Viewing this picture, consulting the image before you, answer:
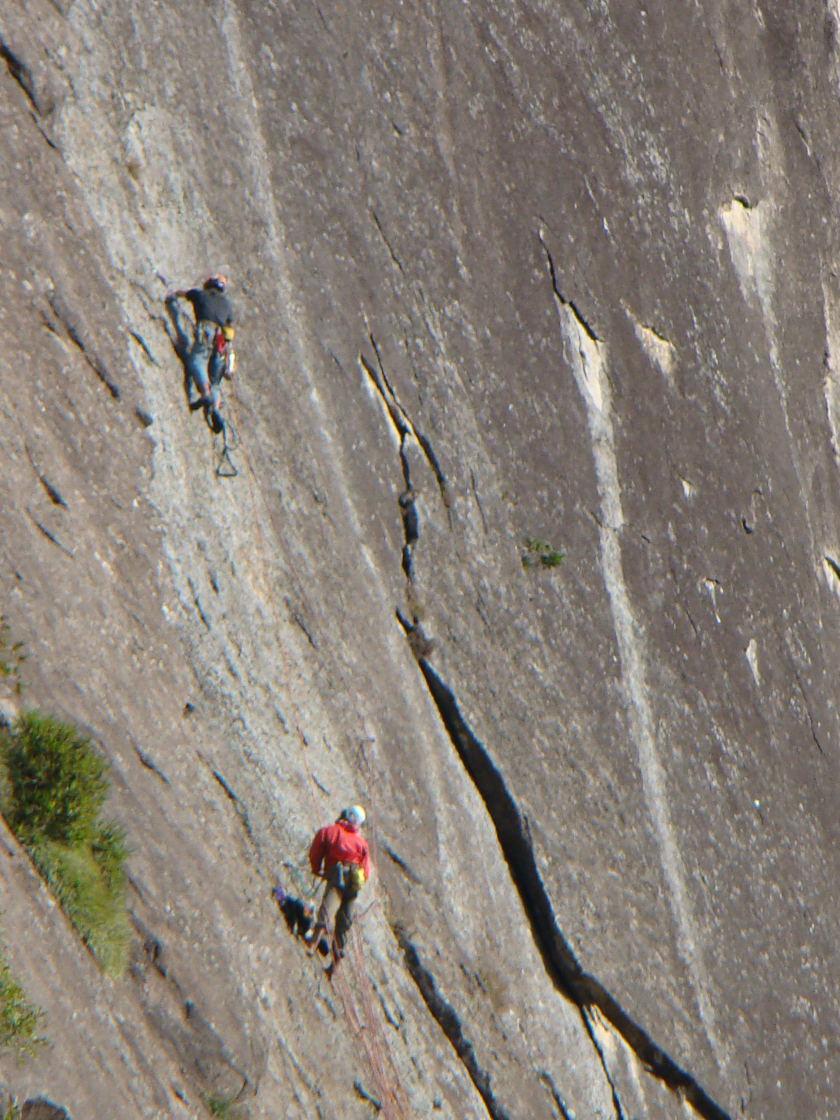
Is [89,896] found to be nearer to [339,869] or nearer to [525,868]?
[339,869]

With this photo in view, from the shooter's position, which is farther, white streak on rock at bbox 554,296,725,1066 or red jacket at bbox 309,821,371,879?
white streak on rock at bbox 554,296,725,1066

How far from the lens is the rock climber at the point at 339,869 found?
32.4ft

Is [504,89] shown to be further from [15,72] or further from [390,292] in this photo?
[15,72]

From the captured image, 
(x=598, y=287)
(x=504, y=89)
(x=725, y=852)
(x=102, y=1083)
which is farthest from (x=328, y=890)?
(x=504, y=89)

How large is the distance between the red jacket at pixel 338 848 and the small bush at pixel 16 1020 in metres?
3.23

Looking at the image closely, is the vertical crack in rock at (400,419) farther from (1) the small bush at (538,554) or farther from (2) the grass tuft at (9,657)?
(2) the grass tuft at (9,657)

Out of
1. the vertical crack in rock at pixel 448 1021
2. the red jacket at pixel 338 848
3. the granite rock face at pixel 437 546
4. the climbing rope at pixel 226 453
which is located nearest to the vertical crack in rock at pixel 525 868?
the granite rock face at pixel 437 546

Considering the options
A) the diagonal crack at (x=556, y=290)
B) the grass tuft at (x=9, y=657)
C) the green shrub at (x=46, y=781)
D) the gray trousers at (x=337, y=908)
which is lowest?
the gray trousers at (x=337, y=908)

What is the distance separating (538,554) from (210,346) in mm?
4428

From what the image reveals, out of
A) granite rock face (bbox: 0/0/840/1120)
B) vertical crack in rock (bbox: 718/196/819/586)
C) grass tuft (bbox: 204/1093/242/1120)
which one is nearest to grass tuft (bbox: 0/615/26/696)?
granite rock face (bbox: 0/0/840/1120)

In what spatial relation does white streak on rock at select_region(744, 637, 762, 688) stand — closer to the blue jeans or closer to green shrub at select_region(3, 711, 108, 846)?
the blue jeans

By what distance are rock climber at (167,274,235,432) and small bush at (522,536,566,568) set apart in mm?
4009

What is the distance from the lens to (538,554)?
13.3 meters

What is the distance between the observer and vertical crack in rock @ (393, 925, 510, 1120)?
11008mm
